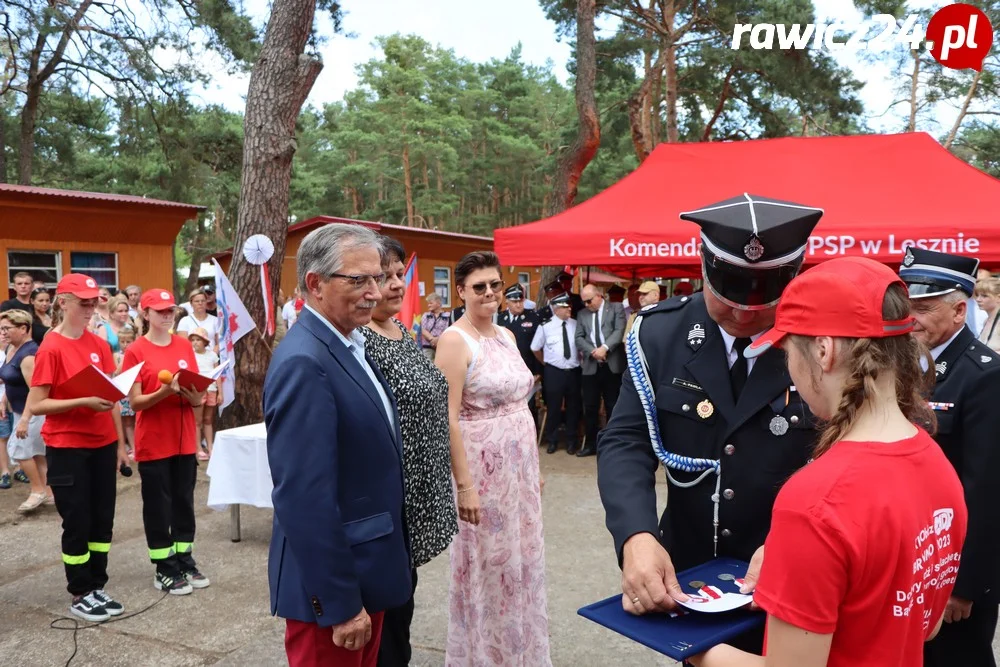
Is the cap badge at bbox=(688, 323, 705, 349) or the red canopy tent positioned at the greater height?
the red canopy tent

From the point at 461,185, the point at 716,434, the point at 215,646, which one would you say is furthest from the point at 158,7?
the point at 461,185

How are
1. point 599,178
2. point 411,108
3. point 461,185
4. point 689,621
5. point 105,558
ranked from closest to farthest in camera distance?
point 689,621 < point 105,558 < point 599,178 < point 411,108 < point 461,185

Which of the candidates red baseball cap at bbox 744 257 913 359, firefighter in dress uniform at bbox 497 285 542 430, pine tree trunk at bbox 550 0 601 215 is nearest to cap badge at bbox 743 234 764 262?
red baseball cap at bbox 744 257 913 359

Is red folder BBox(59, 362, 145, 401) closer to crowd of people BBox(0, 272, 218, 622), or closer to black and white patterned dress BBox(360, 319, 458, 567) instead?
crowd of people BBox(0, 272, 218, 622)

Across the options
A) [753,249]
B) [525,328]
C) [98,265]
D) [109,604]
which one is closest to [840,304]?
[753,249]

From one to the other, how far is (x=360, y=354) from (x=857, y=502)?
1614 millimetres

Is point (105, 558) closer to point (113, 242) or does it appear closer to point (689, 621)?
point (689, 621)

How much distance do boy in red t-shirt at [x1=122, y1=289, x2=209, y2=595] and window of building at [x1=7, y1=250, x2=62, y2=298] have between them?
1063cm

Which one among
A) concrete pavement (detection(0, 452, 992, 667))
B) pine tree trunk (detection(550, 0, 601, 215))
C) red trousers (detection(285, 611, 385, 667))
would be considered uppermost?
pine tree trunk (detection(550, 0, 601, 215))

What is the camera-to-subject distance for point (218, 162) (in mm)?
19281

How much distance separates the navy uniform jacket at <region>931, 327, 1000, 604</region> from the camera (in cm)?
254

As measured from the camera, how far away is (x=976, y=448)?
2.60 m

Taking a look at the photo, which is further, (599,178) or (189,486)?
(599,178)

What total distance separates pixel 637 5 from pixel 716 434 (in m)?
19.4
